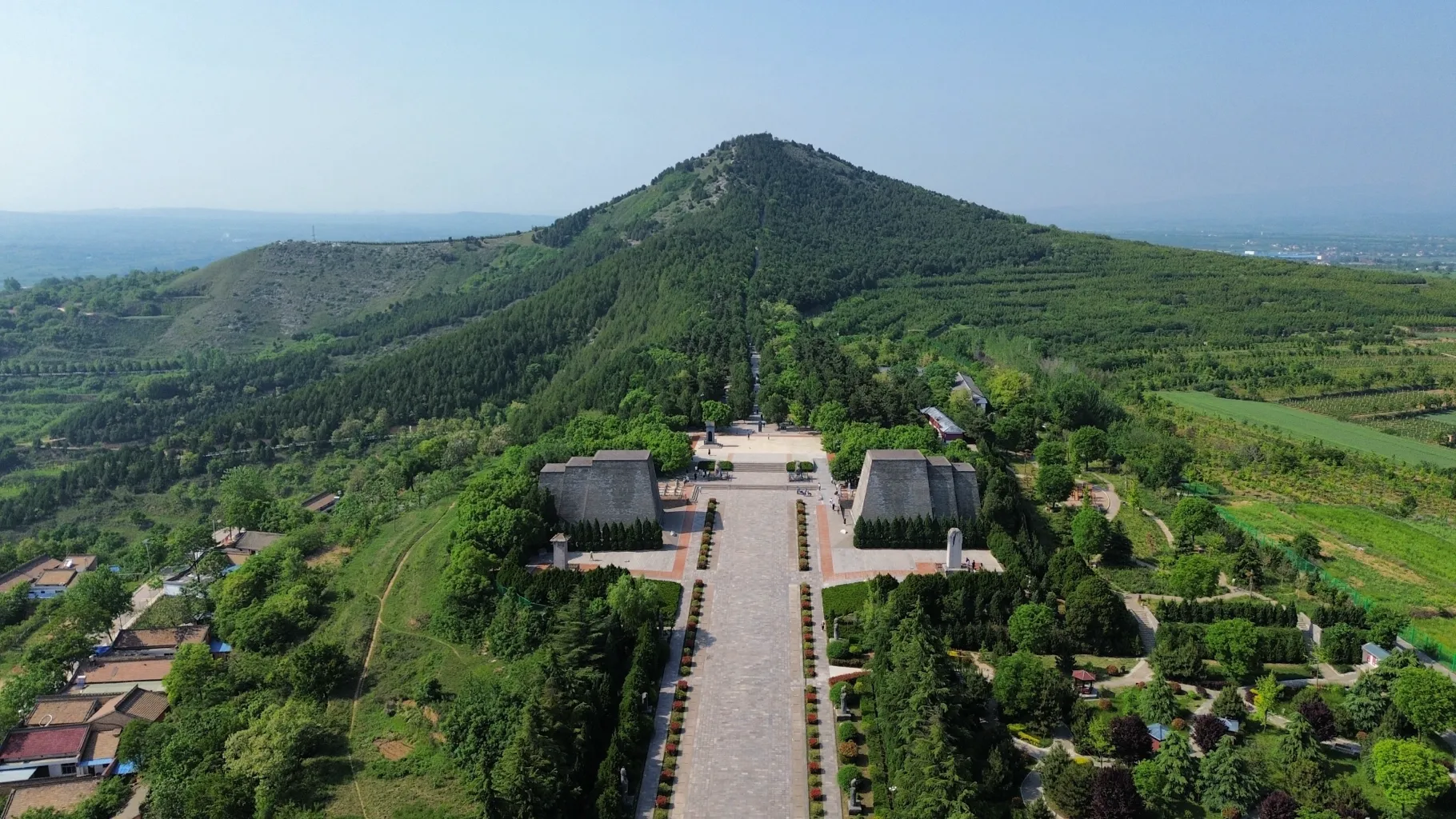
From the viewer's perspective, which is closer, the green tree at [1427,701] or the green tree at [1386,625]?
the green tree at [1427,701]

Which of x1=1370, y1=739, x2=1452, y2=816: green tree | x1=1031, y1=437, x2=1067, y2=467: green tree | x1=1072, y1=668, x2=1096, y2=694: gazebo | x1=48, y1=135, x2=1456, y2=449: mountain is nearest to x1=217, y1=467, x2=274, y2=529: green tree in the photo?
x1=48, y1=135, x2=1456, y2=449: mountain

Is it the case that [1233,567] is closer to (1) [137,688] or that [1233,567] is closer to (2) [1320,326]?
(1) [137,688]

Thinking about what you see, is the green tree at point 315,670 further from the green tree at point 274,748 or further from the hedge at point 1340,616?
the hedge at point 1340,616

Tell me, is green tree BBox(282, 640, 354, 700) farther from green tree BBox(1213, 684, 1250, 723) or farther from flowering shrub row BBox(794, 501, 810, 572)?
green tree BBox(1213, 684, 1250, 723)

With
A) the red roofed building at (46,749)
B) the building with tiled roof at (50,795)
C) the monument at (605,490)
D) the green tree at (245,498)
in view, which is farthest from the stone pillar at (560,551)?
the green tree at (245,498)

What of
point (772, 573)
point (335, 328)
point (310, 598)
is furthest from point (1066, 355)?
point (335, 328)

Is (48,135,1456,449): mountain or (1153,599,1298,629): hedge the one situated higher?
(48,135,1456,449): mountain
